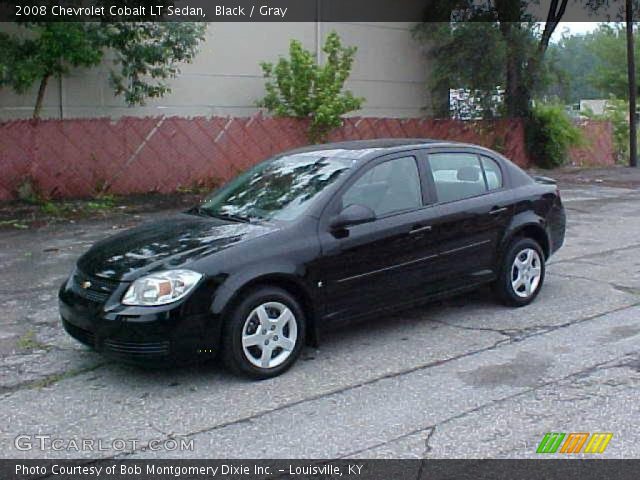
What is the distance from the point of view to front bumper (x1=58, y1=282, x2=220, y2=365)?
5324mm

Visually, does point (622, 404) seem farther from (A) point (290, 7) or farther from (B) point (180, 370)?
(A) point (290, 7)

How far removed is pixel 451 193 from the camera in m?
7.09

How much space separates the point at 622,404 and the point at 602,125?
2325cm

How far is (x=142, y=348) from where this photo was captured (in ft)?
17.6

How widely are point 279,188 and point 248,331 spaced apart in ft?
4.98

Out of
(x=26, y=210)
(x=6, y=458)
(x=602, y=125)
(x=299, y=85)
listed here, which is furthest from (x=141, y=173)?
(x=602, y=125)

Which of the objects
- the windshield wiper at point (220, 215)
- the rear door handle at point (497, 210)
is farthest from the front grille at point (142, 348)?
the rear door handle at point (497, 210)

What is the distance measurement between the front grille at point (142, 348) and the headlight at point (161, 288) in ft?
0.86

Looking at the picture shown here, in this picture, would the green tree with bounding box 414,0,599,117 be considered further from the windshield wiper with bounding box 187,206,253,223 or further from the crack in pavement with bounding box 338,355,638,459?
the crack in pavement with bounding box 338,355,638,459

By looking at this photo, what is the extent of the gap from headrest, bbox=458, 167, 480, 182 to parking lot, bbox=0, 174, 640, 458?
1.21 m

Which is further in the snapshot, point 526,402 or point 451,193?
point 451,193

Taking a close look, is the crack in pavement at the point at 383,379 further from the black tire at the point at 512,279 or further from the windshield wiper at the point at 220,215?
the windshield wiper at the point at 220,215

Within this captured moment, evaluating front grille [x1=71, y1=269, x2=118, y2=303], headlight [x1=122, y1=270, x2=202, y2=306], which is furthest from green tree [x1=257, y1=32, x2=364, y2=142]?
headlight [x1=122, y1=270, x2=202, y2=306]

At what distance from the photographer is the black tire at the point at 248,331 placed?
218 inches
